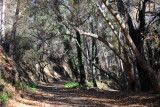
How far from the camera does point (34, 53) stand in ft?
84.0

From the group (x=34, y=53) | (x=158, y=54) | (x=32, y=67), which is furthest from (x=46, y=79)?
(x=158, y=54)

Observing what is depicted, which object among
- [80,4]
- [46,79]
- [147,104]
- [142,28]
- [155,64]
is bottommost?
[46,79]

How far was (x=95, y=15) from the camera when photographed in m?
15.2

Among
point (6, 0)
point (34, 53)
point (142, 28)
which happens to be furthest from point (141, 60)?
point (34, 53)

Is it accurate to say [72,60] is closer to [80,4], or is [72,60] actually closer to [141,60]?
[80,4]

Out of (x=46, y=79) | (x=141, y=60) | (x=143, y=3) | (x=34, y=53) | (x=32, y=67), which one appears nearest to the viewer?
(x=141, y=60)

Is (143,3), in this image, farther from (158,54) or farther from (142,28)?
(158,54)

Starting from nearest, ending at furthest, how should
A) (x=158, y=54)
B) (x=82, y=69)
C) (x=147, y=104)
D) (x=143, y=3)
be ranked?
1. (x=147, y=104)
2. (x=143, y=3)
3. (x=158, y=54)
4. (x=82, y=69)

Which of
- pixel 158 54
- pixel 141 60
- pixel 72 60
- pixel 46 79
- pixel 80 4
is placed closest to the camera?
pixel 141 60

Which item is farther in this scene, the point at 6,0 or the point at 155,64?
the point at 6,0

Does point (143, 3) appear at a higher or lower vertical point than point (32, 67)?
higher

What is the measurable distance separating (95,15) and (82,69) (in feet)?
19.9

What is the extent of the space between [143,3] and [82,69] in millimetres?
10389

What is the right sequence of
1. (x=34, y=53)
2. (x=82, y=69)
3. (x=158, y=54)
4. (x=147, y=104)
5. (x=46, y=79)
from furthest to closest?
1. (x=46, y=79)
2. (x=34, y=53)
3. (x=82, y=69)
4. (x=158, y=54)
5. (x=147, y=104)
